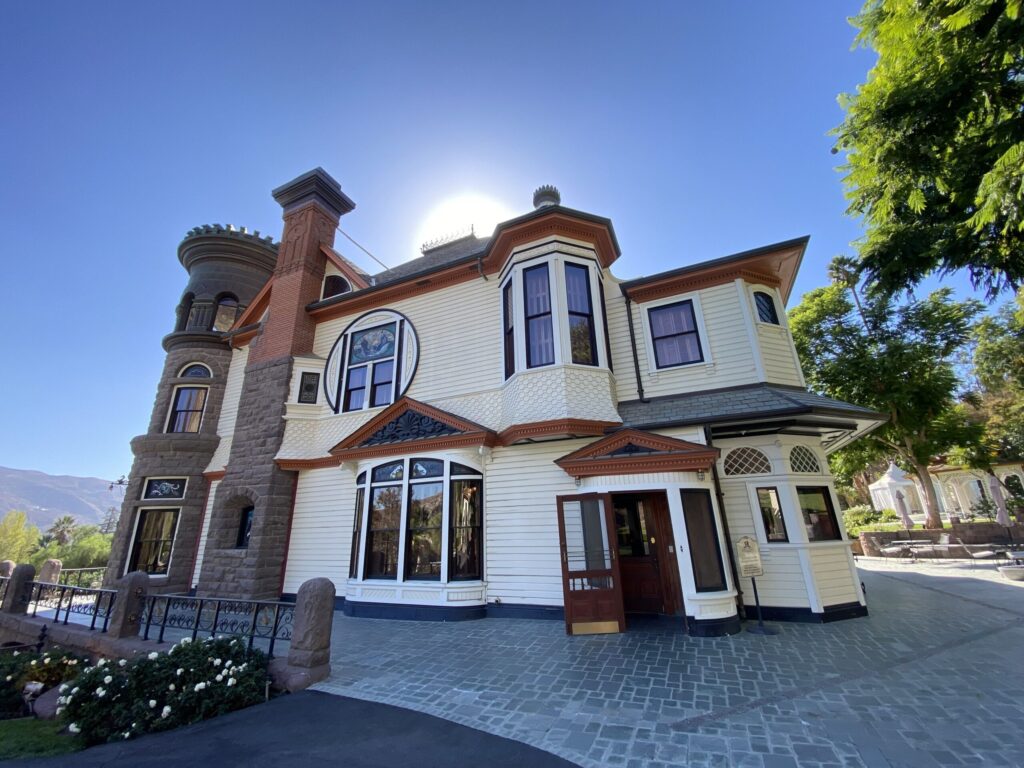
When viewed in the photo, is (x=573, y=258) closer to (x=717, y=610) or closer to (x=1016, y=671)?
(x=717, y=610)

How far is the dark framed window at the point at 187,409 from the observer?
1393 cm

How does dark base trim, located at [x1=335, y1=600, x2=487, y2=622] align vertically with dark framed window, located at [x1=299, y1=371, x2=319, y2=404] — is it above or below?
below

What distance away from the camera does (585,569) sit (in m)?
8.22

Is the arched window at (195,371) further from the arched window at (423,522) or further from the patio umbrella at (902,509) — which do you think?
the patio umbrella at (902,509)

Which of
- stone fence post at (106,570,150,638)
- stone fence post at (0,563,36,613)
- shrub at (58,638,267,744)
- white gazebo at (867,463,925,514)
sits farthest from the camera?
white gazebo at (867,463,925,514)

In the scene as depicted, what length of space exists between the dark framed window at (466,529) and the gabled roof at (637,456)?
8.32 feet

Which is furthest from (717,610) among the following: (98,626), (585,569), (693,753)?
(98,626)

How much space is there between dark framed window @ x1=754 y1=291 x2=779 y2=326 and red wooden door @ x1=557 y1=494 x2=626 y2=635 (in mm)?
6083

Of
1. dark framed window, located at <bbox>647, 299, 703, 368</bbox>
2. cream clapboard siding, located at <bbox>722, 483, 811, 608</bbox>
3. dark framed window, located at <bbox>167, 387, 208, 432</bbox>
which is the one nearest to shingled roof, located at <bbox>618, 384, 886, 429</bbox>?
dark framed window, located at <bbox>647, 299, 703, 368</bbox>

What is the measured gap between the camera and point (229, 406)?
14.1 meters

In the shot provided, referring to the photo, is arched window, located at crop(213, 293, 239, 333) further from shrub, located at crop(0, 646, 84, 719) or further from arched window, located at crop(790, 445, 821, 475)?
arched window, located at crop(790, 445, 821, 475)

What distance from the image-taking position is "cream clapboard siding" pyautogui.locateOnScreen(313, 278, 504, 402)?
1091 cm

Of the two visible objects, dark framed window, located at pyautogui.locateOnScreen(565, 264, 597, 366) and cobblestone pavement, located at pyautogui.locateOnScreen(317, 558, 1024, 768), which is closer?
cobblestone pavement, located at pyautogui.locateOnScreen(317, 558, 1024, 768)

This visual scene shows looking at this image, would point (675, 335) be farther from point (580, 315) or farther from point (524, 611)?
point (524, 611)
